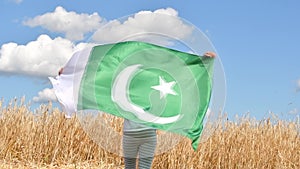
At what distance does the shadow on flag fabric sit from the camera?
4.07 metres

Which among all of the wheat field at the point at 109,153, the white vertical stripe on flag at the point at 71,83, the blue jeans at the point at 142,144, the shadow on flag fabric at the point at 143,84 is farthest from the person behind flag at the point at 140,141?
the wheat field at the point at 109,153

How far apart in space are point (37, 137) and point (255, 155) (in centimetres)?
311

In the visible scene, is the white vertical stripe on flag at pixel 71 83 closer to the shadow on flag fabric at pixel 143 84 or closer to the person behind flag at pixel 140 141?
the shadow on flag fabric at pixel 143 84

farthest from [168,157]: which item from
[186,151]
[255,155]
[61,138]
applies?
[61,138]

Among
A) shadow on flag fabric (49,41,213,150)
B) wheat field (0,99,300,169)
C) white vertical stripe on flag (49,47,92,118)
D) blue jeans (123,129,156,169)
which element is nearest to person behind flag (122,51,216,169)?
blue jeans (123,129,156,169)

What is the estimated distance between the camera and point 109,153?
6.88 meters

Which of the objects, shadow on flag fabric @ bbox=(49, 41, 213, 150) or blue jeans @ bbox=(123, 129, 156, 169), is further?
shadow on flag fabric @ bbox=(49, 41, 213, 150)

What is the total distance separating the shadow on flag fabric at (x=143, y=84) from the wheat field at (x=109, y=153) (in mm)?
2184

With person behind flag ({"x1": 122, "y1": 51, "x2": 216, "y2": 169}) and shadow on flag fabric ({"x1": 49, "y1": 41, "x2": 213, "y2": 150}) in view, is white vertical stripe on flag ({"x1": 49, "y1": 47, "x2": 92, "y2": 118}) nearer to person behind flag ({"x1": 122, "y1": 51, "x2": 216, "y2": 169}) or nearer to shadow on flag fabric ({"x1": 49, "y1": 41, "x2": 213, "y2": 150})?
shadow on flag fabric ({"x1": 49, "y1": 41, "x2": 213, "y2": 150})

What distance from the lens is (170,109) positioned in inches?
161

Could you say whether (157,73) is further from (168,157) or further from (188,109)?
(168,157)

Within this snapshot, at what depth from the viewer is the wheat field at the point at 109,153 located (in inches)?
253

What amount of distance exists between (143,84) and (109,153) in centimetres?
300

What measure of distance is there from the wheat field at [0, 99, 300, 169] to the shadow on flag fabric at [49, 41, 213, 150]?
2184 mm
